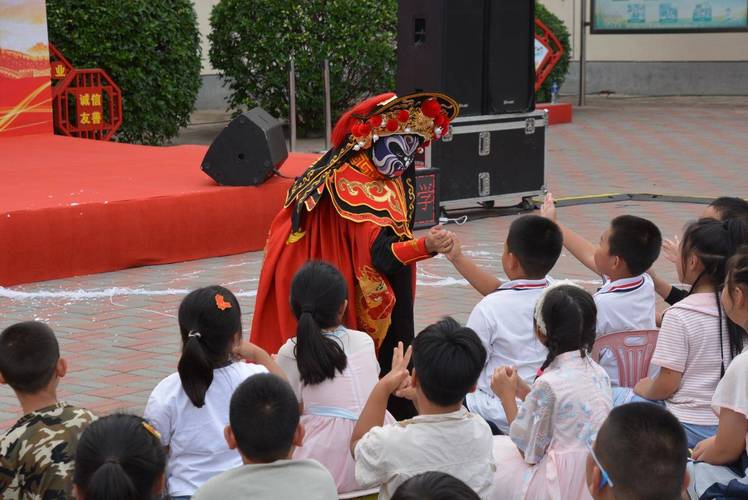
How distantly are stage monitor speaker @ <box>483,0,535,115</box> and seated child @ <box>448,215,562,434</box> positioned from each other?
6.57m

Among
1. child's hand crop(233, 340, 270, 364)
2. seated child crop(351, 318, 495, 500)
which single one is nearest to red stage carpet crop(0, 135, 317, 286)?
child's hand crop(233, 340, 270, 364)

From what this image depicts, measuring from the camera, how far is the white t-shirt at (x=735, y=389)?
3.54m

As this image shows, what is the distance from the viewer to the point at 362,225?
16.7 ft

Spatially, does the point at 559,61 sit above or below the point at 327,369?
above

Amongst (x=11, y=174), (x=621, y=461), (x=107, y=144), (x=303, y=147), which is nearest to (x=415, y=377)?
(x=621, y=461)

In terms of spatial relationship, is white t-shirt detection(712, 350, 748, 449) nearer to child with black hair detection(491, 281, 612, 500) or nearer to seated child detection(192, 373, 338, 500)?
child with black hair detection(491, 281, 612, 500)

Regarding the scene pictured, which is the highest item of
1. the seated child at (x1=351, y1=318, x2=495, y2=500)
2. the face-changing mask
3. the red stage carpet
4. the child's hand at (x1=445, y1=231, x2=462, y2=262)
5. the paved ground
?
the face-changing mask

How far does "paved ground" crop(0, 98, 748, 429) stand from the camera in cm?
625

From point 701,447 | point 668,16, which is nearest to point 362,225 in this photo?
point 701,447

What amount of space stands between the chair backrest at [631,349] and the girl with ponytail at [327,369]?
0.87 m

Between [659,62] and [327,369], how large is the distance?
2227 centimetres

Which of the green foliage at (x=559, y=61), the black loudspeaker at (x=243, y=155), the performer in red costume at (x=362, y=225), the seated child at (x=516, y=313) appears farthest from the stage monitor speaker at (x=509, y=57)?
the green foliage at (x=559, y=61)

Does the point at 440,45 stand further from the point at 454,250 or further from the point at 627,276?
the point at 627,276

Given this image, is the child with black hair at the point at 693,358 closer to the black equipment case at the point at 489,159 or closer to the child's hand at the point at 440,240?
the child's hand at the point at 440,240
